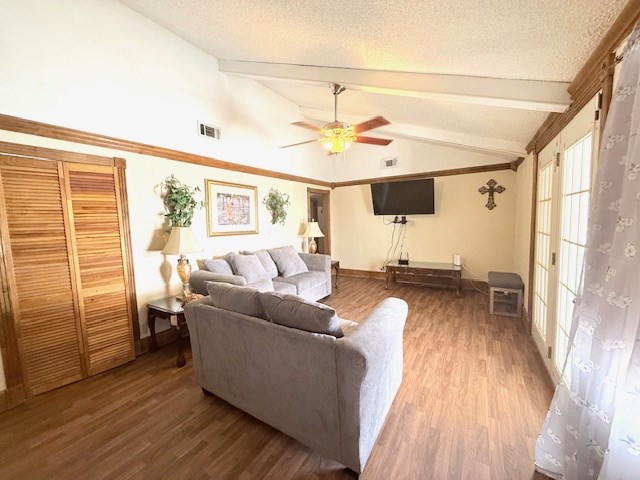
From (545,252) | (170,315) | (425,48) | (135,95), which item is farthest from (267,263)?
(545,252)

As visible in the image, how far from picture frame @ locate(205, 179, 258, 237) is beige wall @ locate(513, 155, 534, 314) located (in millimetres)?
3926

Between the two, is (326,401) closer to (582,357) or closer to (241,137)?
(582,357)

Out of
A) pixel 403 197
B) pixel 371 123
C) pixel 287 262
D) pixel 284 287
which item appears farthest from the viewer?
pixel 403 197

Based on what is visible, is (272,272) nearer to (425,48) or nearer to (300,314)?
(300,314)

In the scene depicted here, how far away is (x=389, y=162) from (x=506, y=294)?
3.28 metres

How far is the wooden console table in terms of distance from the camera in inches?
183

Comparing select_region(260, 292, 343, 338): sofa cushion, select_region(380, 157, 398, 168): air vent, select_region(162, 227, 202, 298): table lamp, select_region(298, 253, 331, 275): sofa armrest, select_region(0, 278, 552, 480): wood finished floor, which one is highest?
select_region(380, 157, 398, 168): air vent

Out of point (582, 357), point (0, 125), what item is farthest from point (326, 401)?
point (0, 125)

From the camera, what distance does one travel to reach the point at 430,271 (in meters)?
4.84

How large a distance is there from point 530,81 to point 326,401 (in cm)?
258

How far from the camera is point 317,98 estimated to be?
4.29 m

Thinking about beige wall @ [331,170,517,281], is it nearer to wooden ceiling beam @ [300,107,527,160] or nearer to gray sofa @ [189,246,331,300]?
wooden ceiling beam @ [300,107,527,160]

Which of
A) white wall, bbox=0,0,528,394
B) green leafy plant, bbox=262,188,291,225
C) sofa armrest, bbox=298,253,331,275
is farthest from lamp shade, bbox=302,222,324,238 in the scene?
sofa armrest, bbox=298,253,331,275

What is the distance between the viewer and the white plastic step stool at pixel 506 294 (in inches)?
139
